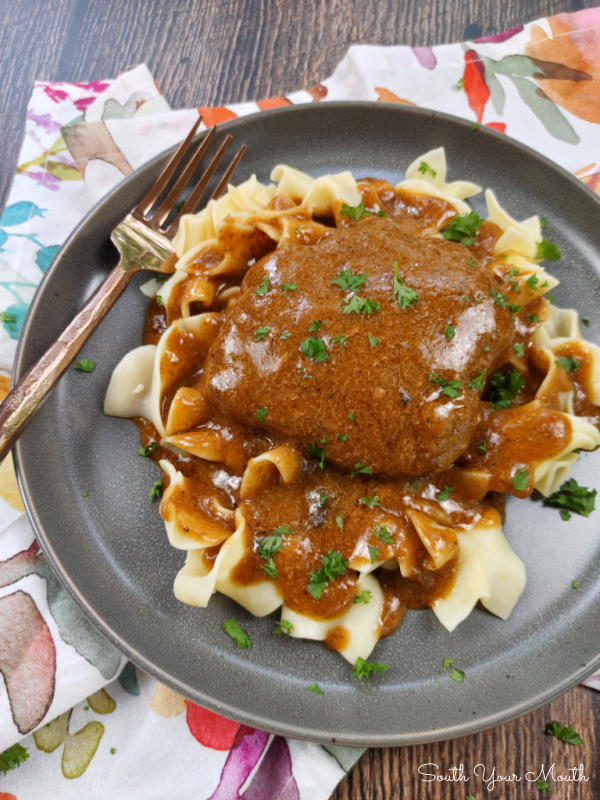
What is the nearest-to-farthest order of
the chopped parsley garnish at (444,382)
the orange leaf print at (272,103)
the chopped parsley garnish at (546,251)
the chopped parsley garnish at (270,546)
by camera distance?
the chopped parsley garnish at (444,382), the chopped parsley garnish at (270,546), the chopped parsley garnish at (546,251), the orange leaf print at (272,103)

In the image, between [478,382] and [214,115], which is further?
[214,115]

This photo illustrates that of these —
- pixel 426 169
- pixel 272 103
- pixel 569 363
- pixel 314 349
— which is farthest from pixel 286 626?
pixel 272 103

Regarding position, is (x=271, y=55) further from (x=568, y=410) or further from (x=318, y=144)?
(x=568, y=410)

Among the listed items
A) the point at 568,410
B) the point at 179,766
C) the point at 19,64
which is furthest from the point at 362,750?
→ the point at 19,64

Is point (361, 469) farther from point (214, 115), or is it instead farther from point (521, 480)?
point (214, 115)

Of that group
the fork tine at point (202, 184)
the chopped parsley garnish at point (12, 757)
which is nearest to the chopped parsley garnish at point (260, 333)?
the fork tine at point (202, 184)

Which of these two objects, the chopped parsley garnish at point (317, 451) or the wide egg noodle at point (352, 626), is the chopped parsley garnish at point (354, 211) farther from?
the wide egg noodle at point (352, 626)

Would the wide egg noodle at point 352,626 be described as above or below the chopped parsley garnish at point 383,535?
below
